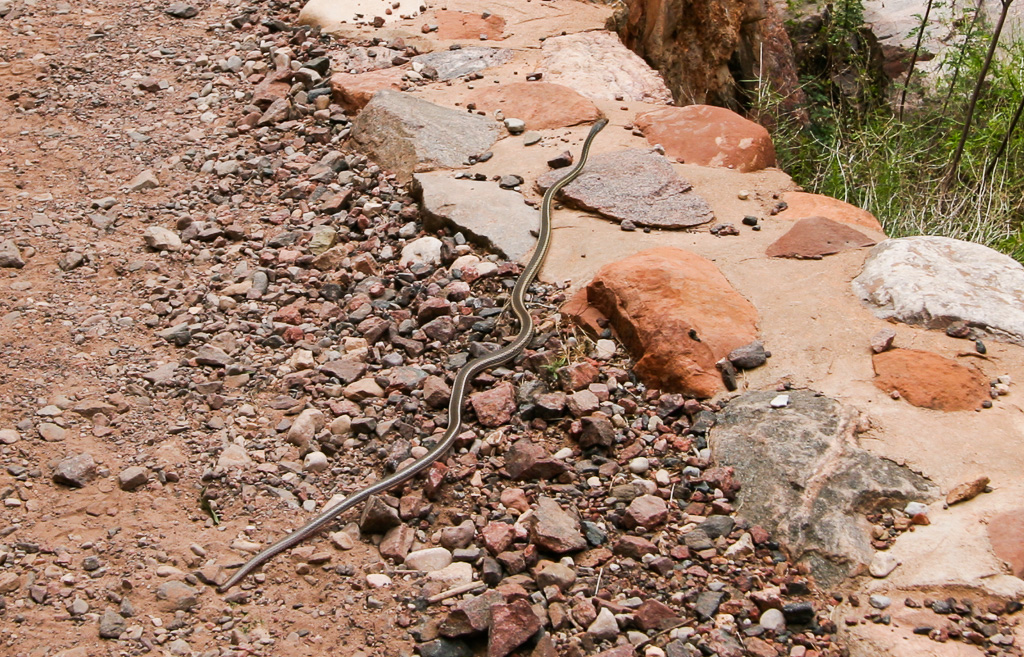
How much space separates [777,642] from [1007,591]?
66 cm

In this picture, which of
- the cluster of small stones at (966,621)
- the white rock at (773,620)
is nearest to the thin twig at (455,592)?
the white rock at (773,620)

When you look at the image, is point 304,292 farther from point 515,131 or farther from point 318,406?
point 515,131

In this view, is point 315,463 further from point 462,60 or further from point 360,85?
point 462,60

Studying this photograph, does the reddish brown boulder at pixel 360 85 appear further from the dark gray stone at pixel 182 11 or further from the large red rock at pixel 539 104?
the dark gray stone at pixel 182 11

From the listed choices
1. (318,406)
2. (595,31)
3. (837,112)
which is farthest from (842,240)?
(837,112)

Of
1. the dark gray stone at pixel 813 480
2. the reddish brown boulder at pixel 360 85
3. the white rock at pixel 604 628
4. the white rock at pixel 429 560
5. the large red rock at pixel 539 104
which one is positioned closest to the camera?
the white rock at pixel 604 628

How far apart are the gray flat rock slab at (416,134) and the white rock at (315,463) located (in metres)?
2.10

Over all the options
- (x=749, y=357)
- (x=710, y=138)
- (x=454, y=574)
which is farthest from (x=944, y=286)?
(x=454, y=574)

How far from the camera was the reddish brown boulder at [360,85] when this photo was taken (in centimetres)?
581

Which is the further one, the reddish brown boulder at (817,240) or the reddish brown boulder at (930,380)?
the reddish brown boulder at (817,240)

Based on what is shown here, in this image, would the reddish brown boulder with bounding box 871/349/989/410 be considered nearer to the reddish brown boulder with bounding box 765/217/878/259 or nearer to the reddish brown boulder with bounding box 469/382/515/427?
the reddish brown boulder with bounding box 765/217/878/259

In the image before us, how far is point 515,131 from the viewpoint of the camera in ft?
18.2

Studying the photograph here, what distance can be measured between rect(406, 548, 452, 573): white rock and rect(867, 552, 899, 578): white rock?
132 cm

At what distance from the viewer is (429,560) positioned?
312 cm
